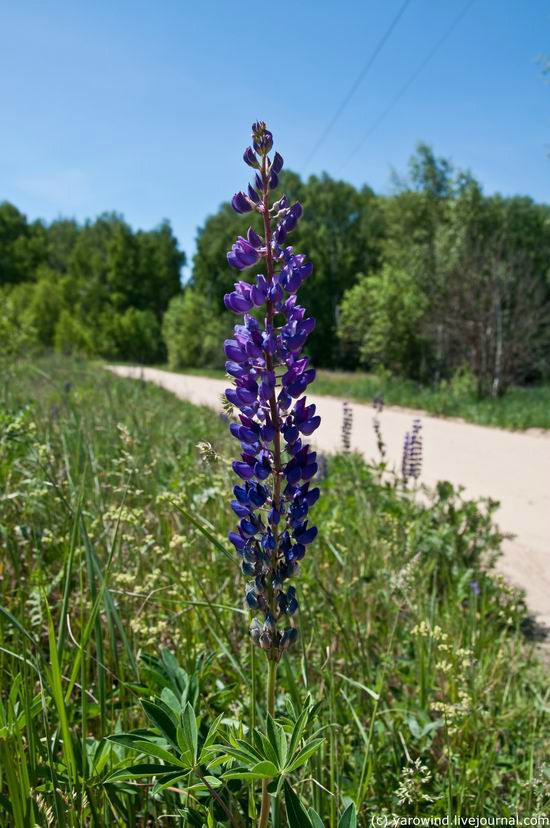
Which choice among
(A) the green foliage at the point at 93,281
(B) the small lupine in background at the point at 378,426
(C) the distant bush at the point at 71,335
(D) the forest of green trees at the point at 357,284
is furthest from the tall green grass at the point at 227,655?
(C) the distant bush at the point at 71,335

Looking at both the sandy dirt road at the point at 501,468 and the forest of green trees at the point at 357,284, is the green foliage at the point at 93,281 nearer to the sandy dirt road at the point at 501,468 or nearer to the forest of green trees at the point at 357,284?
the forest of green trees at the point at 357,284

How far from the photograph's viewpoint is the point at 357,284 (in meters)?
45.7

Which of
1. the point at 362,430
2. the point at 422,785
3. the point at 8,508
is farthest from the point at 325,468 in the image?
the point at 362,430

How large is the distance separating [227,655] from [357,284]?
4613 cm

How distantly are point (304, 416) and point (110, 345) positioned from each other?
45.2 meters

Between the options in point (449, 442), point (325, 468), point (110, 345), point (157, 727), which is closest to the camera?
point (157, 727)

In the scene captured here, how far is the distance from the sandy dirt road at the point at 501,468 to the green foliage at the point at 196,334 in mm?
26560

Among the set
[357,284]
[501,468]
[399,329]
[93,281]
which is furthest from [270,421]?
[93,281]

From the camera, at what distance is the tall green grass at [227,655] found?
125cm

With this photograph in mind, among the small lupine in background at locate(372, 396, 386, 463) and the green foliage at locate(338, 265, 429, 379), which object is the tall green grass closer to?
the small lupine in background at locate(372, 396, 386, 463)

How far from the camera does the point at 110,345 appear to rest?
4397 cm

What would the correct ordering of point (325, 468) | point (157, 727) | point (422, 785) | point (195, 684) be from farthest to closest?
1. point (325, 468)
2. point (422, 785)
3. point (195, 684)
4. point (157, 727)

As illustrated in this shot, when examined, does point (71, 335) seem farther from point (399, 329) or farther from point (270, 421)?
point (270, 421)

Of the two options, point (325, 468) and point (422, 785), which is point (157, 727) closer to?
point (422, 785)
